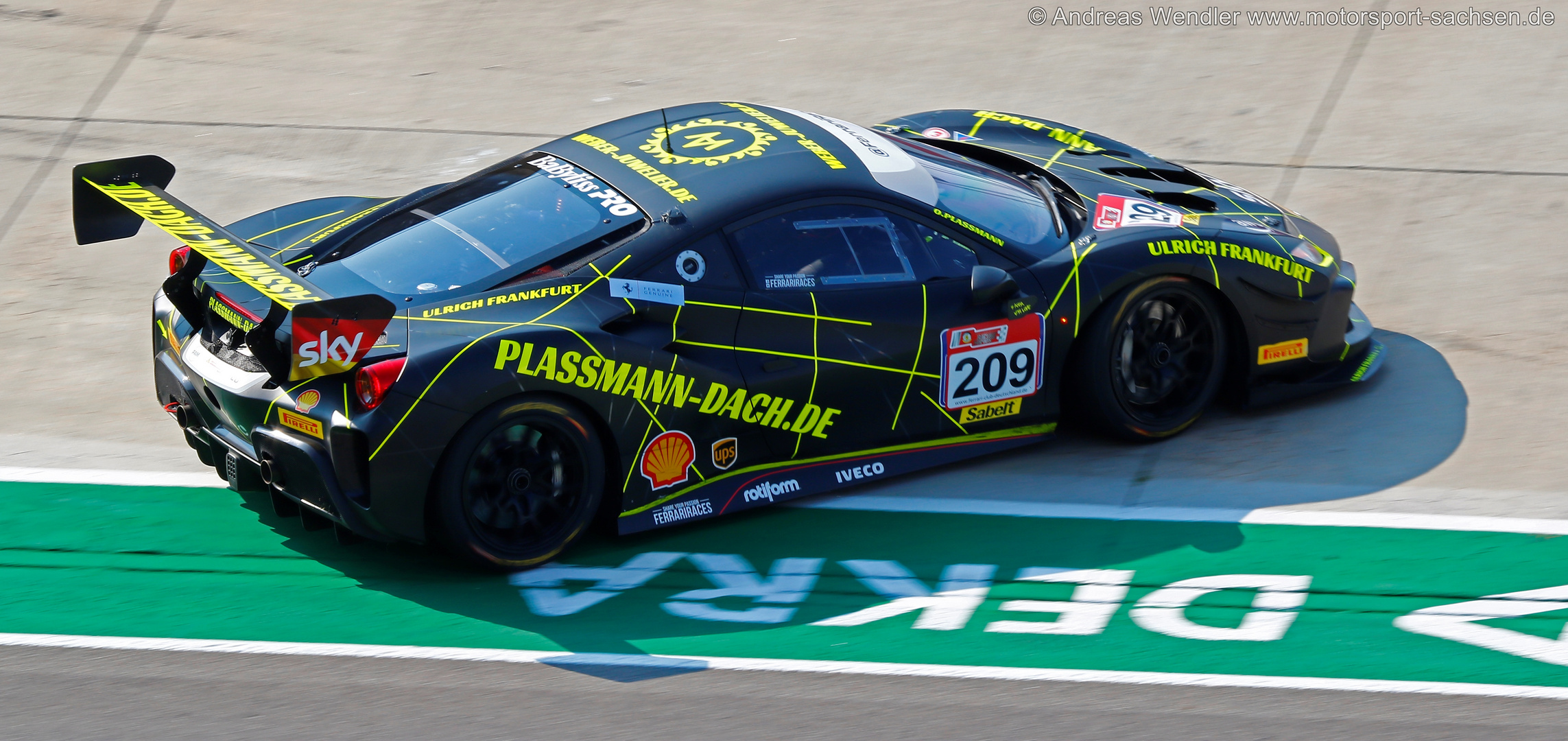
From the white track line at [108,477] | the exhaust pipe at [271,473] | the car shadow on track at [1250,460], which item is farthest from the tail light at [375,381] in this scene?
the car shadow on track at [1250,460]

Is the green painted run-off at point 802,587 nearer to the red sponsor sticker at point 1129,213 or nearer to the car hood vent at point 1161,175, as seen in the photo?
the red sponsor sticker at point 1129,213

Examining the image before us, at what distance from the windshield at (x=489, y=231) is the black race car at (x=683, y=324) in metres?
0.01

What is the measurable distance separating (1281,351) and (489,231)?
3.20 meters

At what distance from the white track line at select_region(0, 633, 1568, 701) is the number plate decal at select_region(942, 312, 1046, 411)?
129 cm

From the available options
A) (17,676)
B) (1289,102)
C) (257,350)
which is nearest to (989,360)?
(257,350)

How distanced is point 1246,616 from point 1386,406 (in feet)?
6.18

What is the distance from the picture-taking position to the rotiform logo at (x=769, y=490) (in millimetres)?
5664

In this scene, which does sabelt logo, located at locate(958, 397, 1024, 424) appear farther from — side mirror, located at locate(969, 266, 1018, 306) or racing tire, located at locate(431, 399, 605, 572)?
racing tire, located at locate(431, 399, 605, 572)

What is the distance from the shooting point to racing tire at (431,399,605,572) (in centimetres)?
505

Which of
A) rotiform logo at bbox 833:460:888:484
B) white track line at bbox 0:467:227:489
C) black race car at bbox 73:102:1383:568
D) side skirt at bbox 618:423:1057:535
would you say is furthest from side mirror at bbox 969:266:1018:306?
white track line at bbox 0:467:227:489

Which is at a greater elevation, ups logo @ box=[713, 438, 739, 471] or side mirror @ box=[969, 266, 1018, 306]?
side mirror @ box=[969, 266, 1018, 306]

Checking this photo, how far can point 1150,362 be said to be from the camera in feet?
20.4

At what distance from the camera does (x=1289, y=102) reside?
953cm

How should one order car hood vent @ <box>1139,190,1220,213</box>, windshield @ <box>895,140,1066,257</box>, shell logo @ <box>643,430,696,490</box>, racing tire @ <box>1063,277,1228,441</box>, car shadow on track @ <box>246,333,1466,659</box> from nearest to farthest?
1. car shadow on track @ <box>246,333,1466,659</box>
2. shell logo @ <box>643,430,696,490</box>
3. windshield @ <box>895,140,1066,257</box>
4. racing tire @ <box>1063,277,1228,441</box>
5. car hood vent @ <box>1139,190,1220,213</box>
